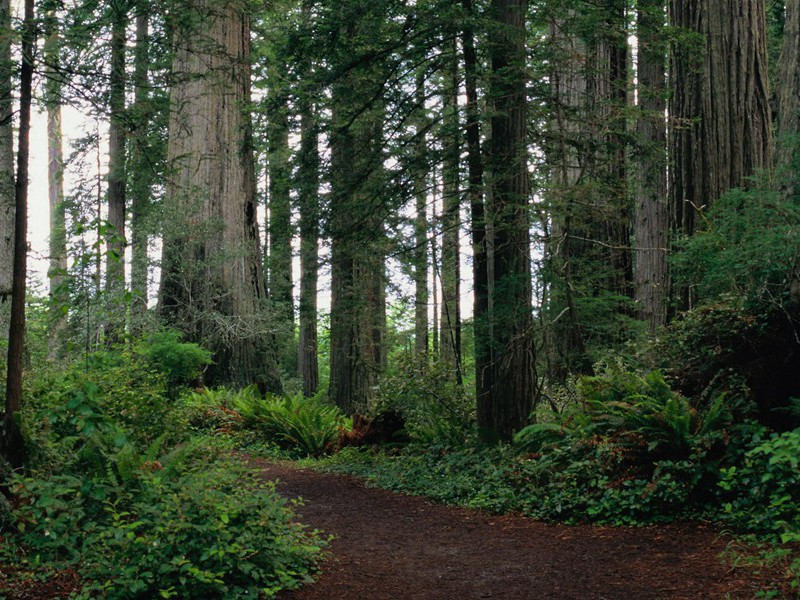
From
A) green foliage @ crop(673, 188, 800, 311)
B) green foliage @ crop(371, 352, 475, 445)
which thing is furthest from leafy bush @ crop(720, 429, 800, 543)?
green foliage @ crop(371, 352, 475, 445)

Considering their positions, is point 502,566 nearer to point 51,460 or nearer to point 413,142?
point 51,460

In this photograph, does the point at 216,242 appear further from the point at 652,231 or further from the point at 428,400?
the point at 652,231

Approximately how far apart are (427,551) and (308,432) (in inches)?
258

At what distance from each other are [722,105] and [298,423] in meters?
8.07

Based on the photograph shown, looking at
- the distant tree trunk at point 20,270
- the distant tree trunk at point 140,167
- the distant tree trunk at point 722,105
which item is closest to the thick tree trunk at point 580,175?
the distant tree trunk at point 722,105

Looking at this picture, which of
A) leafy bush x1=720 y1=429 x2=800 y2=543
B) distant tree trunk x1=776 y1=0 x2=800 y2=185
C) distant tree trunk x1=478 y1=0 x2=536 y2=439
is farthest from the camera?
distant tree trunk x1=478 y1=0 x2=536 y2=439

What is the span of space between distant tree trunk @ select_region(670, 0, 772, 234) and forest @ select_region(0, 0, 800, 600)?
0.13 ft

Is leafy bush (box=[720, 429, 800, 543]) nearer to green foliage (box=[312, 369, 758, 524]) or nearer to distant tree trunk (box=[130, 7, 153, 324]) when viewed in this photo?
green foliage (box=[312, 369, 758, 524])

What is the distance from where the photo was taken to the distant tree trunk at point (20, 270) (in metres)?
5.61

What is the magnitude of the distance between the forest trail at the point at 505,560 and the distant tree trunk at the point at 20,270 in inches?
103

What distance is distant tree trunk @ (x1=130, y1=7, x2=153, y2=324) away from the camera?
652 centimetres

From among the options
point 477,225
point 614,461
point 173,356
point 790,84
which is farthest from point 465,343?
point 790,84

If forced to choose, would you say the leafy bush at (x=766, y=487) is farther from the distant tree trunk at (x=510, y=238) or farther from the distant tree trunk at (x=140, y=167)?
the distant tree trunk at (x=140, y=167)

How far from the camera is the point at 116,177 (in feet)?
60.7
